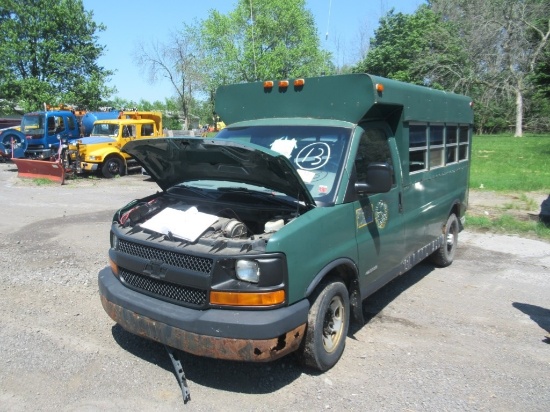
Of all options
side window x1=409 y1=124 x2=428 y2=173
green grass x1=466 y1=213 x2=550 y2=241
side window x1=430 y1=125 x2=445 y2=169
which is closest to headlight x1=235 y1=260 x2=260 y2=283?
side window x1=409 y1=124 x2=428 y2=173

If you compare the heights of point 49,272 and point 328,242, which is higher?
point 328,242

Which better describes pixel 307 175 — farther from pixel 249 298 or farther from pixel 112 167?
pixel 112 167

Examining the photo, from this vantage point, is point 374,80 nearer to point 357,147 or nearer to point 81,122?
point 357,147

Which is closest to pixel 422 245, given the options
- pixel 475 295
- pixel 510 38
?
pixel 475 295

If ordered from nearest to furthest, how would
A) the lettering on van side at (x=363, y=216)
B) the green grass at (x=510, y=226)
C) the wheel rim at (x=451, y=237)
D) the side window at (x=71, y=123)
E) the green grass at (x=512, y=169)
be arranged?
the lettering on van side at (x=363, y=216) < the wheel rim at (x=451, y=237) < the green grass at (x=510, y=226) < the green grass at (x=512, y=169) < the side window at (x=71, y=123)

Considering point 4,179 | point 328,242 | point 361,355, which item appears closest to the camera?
point 328,242

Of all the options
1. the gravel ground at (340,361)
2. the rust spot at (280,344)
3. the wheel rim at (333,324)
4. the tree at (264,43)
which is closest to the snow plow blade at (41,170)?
the gravel ground at (340,361)

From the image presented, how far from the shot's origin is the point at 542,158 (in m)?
22.4

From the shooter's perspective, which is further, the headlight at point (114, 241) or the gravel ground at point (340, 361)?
the headlight at point (114, 241)

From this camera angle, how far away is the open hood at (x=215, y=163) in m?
3.60

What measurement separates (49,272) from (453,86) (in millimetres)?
35938

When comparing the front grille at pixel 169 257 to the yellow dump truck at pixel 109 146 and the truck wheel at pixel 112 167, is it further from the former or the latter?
the truck wheel at pixel 112 167

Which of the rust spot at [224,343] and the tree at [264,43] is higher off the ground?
the tree at [264,43]

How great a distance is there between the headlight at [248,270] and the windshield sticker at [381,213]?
1628 mm
